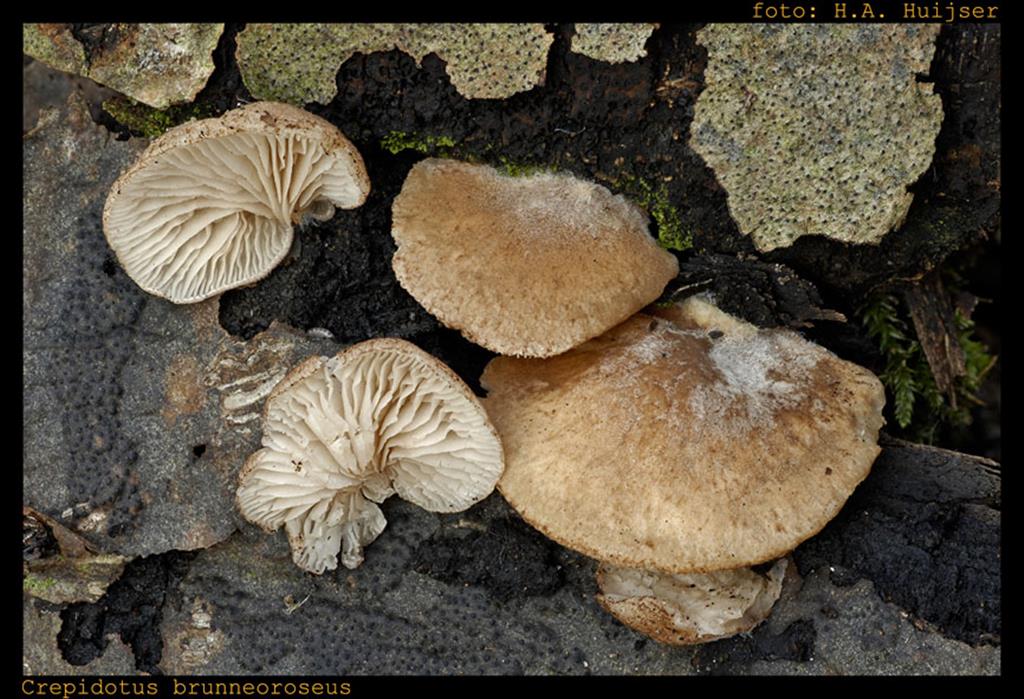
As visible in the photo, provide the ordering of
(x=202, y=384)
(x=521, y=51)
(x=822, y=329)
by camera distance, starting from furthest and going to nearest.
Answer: (x=822, y=329) → (x=202, y=384) → (x=521, y=51)

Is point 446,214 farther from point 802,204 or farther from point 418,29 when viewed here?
point 802,204

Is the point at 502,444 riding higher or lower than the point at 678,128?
lower

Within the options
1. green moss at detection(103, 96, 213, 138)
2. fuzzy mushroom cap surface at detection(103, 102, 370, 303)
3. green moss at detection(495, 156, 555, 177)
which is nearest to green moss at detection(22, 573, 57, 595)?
fuzzy mushroom cap surface at detection(103, 102, 370, 303)

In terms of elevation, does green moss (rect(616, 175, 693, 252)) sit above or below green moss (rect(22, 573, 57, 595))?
above

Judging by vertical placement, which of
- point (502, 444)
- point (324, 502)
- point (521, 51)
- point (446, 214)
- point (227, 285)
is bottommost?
point (324, 502)

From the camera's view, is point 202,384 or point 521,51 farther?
point 202,384

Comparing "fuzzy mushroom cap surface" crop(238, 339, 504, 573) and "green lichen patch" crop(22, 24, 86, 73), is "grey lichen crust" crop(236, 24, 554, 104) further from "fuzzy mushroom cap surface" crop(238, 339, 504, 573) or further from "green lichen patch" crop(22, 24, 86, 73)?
"fuzzy mushroom cap surface" crop(238, 339, 504, 573)

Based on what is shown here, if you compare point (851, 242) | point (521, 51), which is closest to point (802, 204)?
point (851, 242)
